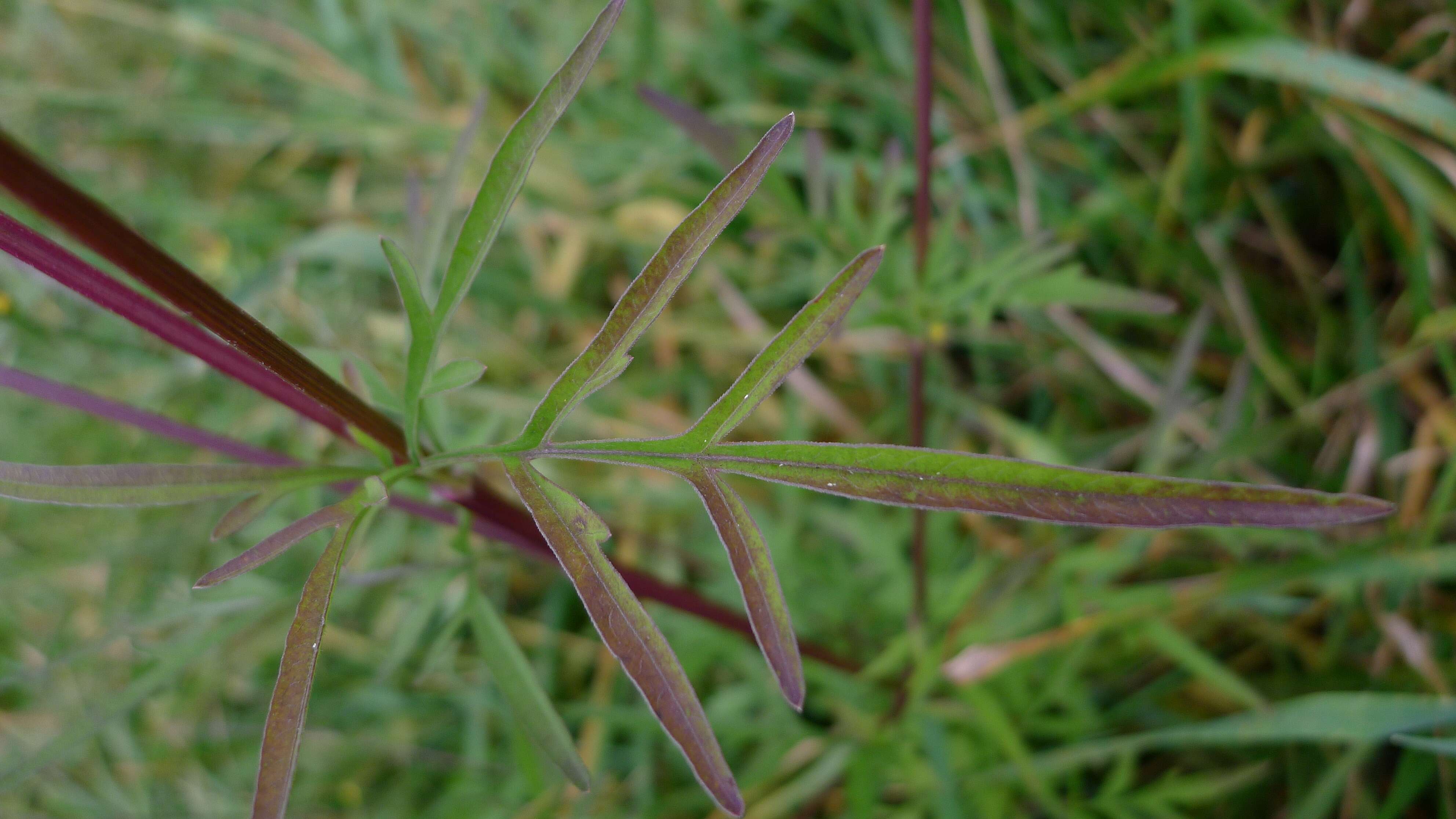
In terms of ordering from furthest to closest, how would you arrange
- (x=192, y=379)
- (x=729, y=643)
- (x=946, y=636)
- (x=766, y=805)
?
(x=192, y=379), (x=766, y=805), (x=729, y=643), (x=946, y=636)

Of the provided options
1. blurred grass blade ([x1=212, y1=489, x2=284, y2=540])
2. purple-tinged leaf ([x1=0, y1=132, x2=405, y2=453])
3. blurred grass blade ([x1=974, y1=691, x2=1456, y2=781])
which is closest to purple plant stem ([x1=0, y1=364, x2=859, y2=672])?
blurred grass blade ([x1=212, y1=489, x2=284, y2=540])

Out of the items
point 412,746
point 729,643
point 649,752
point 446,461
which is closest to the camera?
point 446,461

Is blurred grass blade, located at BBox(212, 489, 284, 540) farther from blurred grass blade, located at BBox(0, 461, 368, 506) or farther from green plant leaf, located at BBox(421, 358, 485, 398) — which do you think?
green plant leaf, located at BBox(421, 358, 485, 398)

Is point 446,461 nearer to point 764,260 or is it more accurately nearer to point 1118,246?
point 764,260

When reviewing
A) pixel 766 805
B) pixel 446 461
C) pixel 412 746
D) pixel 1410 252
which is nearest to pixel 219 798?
pixel 412 746

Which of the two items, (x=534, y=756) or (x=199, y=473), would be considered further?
(x=534, y=756)

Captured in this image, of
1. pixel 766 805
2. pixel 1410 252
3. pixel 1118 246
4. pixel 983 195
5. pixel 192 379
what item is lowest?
pixel 766 805

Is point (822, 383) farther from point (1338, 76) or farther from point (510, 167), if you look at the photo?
point (510, 167)

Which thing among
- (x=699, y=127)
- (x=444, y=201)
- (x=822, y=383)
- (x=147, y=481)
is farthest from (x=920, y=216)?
(x=822, y=383)

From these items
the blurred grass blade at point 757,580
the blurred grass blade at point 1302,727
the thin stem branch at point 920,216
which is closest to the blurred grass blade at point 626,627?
the blurred grass blade at point 757,580
